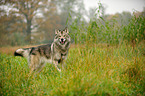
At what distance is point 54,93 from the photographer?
2115mm

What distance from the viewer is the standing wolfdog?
4.06m

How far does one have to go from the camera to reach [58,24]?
6.03m

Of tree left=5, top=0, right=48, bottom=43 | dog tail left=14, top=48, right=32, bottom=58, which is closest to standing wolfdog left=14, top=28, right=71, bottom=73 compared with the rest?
dog tail left=14, top=48, right=32, bottom=58

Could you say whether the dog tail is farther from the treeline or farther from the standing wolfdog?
the treeline

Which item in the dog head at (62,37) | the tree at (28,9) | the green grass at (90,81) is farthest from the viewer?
the tree at (28,9)

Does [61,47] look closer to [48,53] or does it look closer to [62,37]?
[62,37]

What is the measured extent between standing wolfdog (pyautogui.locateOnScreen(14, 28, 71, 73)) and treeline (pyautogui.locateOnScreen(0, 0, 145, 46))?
671 mm

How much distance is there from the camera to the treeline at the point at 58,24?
471 cm

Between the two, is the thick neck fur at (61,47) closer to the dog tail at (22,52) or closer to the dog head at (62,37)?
the dog head at (62,37)

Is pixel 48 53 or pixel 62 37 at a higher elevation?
pixel 62 37

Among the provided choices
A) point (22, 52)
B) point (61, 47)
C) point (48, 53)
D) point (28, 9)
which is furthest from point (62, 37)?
point (28, 9)

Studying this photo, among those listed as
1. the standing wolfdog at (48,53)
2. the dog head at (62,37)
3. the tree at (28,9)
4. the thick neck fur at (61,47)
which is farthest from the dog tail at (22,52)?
the tree at (28,9)

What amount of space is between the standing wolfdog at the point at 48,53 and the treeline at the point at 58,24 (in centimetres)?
67

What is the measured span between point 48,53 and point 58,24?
232 centimetres
